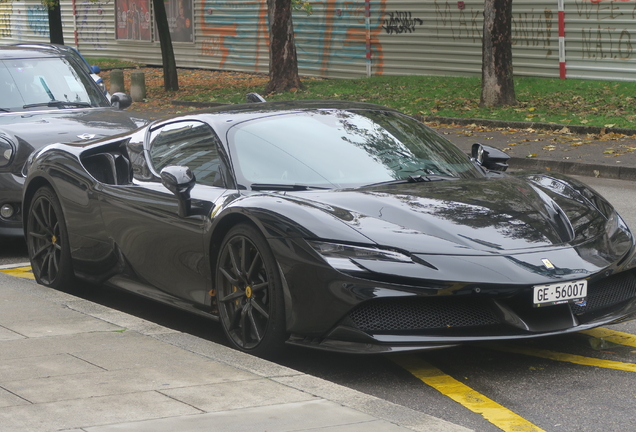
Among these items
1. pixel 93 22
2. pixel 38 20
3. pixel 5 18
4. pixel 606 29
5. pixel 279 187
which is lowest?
pixel 279 187

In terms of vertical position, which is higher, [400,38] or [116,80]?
[400,38]

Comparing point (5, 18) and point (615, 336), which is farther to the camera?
point (5, 18)

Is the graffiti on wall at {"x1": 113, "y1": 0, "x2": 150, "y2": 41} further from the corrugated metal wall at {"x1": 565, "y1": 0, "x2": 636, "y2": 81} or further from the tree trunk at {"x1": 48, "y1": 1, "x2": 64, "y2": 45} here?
the corrugated metal wall at {"x1": 565, "y1": 0, "x2": 636, "y2": 81}

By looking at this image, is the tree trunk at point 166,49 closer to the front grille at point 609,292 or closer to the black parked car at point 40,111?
the black parked car at point 40,111

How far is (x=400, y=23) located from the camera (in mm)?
26094

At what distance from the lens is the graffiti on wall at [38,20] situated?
4266 centimetres

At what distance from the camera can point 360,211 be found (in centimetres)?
490

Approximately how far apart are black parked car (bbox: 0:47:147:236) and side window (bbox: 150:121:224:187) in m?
2.65

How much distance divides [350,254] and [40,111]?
602 cm

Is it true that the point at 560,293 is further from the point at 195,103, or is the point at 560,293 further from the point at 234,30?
the point at 234,30

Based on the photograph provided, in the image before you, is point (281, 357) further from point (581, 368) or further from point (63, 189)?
point (63, 189)

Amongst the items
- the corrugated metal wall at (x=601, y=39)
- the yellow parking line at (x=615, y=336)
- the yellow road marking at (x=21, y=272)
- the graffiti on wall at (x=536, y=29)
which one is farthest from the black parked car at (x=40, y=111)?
the graffiti on wall at (x=536, y=29)

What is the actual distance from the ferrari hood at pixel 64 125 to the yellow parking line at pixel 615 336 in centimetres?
489

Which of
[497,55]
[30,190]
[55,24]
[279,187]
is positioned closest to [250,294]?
[279,187]
